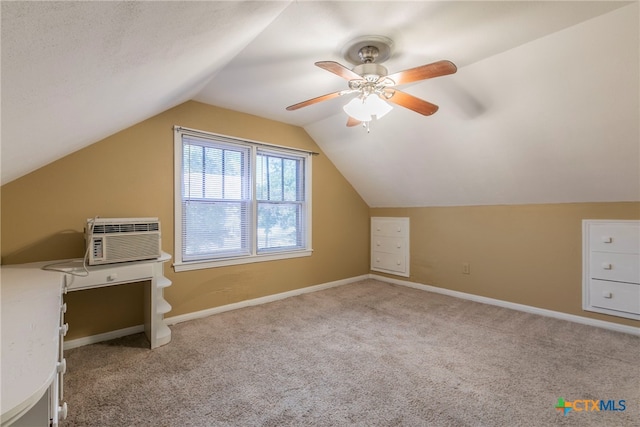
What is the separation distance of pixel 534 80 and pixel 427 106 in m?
0.87

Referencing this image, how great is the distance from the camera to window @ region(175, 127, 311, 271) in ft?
9.89

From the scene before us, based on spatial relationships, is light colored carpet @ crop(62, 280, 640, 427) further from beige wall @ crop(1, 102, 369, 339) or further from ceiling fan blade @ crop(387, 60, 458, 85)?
ceiling fan blade @ crop(387, 60, 458, 85)

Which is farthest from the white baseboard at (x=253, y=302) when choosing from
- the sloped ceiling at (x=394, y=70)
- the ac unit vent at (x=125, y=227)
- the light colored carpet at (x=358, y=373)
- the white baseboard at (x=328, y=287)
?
the sloped ceiling at (x=394, y=70)

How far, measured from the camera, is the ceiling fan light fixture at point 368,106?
6.49 feet

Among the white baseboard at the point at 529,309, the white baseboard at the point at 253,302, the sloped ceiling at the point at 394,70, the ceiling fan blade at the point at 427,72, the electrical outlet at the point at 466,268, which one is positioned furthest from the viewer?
the electrical outlet at the point at 466,268

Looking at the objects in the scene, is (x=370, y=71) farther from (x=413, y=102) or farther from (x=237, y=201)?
(x=237, y=201)

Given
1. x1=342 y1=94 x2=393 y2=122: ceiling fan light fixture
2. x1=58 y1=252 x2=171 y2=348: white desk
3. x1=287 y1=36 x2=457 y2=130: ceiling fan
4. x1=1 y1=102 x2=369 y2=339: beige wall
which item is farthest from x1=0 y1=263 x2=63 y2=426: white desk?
x1=342 y1=94 x2=393 y2=122: ceiling fan light fixture

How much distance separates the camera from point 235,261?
3.32m

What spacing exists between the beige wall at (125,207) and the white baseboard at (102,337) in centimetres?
4

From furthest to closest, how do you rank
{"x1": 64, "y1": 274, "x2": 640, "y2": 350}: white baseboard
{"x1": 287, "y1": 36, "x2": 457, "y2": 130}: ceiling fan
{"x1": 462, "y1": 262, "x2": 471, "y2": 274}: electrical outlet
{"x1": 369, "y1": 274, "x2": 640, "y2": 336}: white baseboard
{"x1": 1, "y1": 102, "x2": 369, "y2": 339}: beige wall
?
{"x1": 462, "y1": 262, "x2": 471, "y2": 274}: electrical outlet → {"x1": 369, "y1": 274, "x2": 640, "y2": 336}: white baseboard → {"x1": 64, "y1": 274, "x2": 640, "y2": 350}: white baseboard → {"x1": 1, "y1": 102, "x2": 369, "y2": 339}: beige wall → {"x1": 287, "y1": 36, "x2": 457, "y2": 130}: ceiling fan

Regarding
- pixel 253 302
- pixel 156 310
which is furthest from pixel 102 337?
pixel 253 302

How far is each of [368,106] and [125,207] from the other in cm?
230

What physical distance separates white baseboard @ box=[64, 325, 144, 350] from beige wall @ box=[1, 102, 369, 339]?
0.14 feet

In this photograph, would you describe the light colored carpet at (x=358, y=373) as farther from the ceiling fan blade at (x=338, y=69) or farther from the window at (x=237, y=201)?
the ceiling fan blade at (x=338, y=69)
